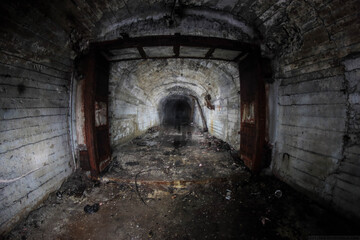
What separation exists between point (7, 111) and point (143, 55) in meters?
3.03

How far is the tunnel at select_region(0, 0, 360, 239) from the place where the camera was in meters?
2.14

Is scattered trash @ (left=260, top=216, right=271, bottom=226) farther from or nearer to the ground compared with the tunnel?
nearer to the ground

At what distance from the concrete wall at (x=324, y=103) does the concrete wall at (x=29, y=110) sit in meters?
4.61

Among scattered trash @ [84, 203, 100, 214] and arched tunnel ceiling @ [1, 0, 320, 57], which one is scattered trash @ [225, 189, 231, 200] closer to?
scattered trash @ [84, 203, 100, 214]

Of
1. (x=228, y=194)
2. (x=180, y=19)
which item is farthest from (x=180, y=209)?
(x=180, y=19)

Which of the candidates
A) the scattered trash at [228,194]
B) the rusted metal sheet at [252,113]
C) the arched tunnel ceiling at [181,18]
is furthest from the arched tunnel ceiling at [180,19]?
the scattered trash at [228,194]

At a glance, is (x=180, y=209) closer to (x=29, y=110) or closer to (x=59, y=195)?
(x=59, y=195)

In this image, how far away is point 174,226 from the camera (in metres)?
2.30

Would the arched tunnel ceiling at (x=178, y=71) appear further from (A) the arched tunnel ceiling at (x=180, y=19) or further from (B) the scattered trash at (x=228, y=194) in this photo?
(B) the scattered trash at (x=228, y=194)

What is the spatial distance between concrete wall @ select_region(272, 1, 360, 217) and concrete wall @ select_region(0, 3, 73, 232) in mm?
4611

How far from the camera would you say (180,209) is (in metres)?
2.66

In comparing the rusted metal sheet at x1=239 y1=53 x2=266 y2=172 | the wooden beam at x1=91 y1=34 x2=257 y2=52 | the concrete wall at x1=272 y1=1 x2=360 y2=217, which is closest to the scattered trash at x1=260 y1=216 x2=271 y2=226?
the concrete wall at x1=272 y1=1 x2=360 y2=217

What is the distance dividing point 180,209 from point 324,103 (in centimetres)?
343

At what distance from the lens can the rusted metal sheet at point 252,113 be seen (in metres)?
3.38
